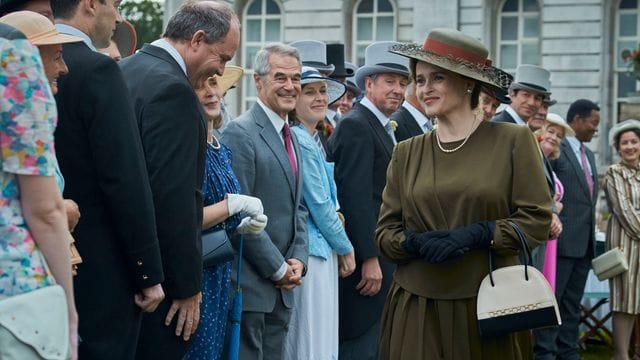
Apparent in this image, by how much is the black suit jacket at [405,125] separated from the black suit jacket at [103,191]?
4.11 meters

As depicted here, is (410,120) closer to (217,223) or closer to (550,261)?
(550,261)

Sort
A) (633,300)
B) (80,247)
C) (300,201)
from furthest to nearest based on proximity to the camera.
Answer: (633,300) < (300,201) < (80,247)

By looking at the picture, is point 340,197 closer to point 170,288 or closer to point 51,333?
point 170,288

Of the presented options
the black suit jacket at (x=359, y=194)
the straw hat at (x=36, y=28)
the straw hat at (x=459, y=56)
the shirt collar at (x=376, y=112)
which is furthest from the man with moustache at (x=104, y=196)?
the shirt collar at (x=376, y=112)

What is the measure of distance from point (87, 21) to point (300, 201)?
2607 mm

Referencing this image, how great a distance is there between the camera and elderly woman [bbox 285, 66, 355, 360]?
666cm

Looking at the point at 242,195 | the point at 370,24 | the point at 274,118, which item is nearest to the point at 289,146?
the point at 274,118

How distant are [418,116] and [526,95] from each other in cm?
172

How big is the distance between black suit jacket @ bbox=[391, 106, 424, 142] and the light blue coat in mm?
1192

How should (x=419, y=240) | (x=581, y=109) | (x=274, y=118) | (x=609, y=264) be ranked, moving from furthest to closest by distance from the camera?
(x=581, y=109) < (x=609, y=264) < (x=274, y=118) < (x=419, y=240)

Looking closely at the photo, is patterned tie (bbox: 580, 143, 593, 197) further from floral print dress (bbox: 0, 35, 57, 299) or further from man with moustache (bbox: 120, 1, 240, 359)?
floral print dress (bbox: 0, 35, 57, 299)

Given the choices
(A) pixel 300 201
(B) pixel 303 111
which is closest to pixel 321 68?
(B) pixel 303 111

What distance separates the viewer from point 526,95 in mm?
9602

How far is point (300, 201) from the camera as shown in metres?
6.73
